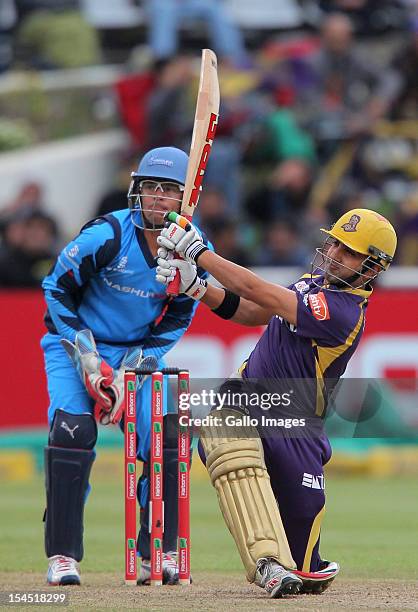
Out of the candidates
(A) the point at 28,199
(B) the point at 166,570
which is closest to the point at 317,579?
(B) the point at 166,570

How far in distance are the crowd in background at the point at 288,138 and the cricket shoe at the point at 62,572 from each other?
6.67 meters

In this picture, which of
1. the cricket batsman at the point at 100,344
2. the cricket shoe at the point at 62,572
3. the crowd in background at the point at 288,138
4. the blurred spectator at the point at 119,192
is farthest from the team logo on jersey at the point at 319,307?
the crowd in background at the point at 288,138

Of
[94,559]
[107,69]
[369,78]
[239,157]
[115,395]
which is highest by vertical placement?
[107,69]

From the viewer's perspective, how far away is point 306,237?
13.6 meters

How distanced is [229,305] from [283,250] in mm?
6908

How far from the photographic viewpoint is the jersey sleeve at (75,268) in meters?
6.51

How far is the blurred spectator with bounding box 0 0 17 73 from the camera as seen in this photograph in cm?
1630

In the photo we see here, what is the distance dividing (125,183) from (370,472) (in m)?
3.98

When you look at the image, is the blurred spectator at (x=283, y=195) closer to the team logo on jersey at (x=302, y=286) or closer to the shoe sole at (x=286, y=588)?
the team logo on jersey at (x=302, y=286)

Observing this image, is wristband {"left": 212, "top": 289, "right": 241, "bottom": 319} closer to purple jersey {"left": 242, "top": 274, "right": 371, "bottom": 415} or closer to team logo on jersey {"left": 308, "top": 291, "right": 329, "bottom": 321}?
purple jersey {"left": 242, "top": 274, "right": 371, "bottom": 415}

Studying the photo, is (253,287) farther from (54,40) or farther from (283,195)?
(54,40)

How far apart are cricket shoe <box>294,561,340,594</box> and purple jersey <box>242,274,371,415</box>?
698mm

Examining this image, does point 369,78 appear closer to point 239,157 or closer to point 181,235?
point 239,157

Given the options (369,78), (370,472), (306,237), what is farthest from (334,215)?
(370,472)
